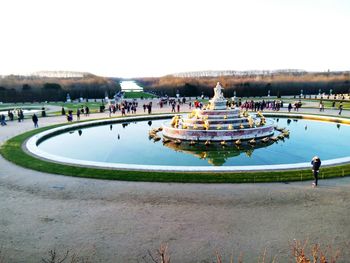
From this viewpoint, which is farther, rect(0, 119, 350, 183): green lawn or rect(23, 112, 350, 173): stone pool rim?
rect(23, 112, 350, 173): stone pool rim

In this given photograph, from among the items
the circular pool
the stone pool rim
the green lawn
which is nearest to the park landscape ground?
the green lawn

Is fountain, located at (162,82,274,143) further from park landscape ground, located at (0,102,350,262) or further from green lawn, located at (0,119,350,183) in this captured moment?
park landscape ground, located at (0,102,350,262)

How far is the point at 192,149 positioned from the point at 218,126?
3549mm

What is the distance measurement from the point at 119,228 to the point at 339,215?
6.88 metres

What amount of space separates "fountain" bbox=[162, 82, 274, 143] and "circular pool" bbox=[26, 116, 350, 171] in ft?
3.31

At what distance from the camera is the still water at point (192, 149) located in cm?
1835

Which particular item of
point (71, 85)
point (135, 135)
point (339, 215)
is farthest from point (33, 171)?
point (71, 85)

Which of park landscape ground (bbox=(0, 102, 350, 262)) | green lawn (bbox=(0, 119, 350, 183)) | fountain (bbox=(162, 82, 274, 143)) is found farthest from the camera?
fountain (bbox=(162, 82, 274, 143))

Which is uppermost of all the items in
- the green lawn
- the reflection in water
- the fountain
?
the fountain

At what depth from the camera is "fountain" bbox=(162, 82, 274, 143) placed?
916 inches

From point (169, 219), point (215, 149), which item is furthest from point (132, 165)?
point (215, 149)

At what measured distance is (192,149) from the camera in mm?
21422

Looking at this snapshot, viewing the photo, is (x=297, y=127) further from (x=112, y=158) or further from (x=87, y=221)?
(x=87, y=221)

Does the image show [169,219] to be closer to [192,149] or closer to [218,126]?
[192,149]
